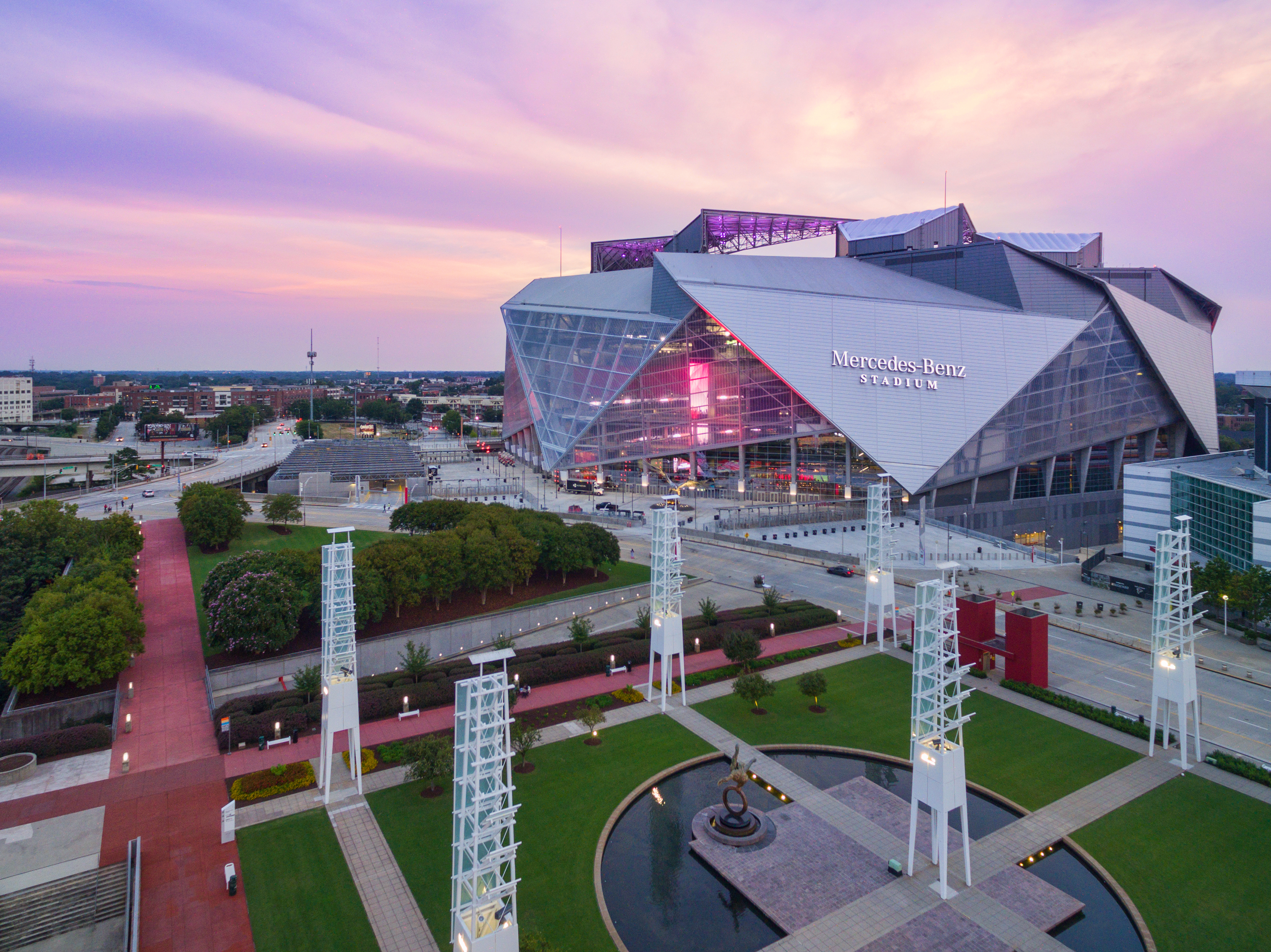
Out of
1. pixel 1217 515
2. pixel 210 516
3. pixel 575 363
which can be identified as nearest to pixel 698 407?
pixel 575 363

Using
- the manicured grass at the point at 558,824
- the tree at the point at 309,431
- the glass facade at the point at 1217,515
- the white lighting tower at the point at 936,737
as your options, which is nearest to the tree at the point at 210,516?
the manicured grass at the point at 558,824

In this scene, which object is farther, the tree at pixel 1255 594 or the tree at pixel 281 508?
the tree at pixel 281 508

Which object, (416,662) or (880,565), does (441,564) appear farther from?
(880,565)

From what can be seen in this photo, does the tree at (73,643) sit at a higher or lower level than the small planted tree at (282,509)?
lower

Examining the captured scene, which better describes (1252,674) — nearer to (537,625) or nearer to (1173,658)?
(1173,658)

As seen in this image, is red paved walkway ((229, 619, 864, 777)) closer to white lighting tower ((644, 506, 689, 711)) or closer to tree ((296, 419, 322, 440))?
white lighting tower ((644, 506, 689, 711))

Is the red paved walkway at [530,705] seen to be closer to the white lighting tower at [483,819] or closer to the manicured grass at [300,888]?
the manicured grass at [300,888]

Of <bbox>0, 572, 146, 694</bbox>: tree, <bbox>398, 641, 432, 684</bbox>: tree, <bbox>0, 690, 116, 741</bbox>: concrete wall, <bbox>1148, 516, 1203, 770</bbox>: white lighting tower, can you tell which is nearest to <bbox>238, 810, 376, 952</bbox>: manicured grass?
<bbox>398, 641, 432, 684</bbox>: tree
